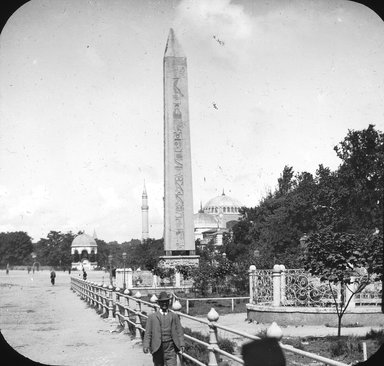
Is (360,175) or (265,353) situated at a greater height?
(360,175)

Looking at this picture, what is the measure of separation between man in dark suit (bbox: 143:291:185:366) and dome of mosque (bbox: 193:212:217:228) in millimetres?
95351

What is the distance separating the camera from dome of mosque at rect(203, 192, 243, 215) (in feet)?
355

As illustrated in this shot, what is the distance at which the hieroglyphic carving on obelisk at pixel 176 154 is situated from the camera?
967 inches

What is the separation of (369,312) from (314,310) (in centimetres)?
131

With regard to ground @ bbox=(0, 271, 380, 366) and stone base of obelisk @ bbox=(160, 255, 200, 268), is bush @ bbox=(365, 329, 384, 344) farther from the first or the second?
stone base of obelisk @ bbox=(160, 255, 200, 268)

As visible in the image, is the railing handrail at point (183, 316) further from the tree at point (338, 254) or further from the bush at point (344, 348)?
the tree at point (338, 254)

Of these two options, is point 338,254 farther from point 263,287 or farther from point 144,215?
point 144,215

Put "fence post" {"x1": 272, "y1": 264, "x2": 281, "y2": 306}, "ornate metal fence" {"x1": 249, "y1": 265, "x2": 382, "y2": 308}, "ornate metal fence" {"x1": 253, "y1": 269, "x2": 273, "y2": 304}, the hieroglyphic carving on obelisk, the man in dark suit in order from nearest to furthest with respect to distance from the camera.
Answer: the man in dark suit, "ornate metal fence" {"x1": 249, "y1": 265, "x2": 382, "y2": 308}, "fence post" {"x1": 272, "y1": 264, "x2": 281, "y2": 306}, "ornate metal fence" {"x1": 253, "y1": 269, "x2": 273, "y2": 304}, the hieroglyphic carving on obelisk

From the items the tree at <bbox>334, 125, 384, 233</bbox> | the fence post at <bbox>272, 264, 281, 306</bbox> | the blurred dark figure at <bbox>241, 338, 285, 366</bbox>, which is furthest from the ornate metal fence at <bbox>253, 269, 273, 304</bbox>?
the tree at <bbox>334, 125, 384, 233</bbox>

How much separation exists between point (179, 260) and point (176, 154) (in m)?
5.79

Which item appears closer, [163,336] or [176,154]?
[163,336]

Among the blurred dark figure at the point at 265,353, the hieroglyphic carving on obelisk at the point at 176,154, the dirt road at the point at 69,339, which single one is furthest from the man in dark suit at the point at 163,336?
the hieroglyphic carving on obelisk at the point at 176,154

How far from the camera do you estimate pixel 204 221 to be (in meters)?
103

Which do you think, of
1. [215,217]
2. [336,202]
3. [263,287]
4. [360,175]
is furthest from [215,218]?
[263,287]
